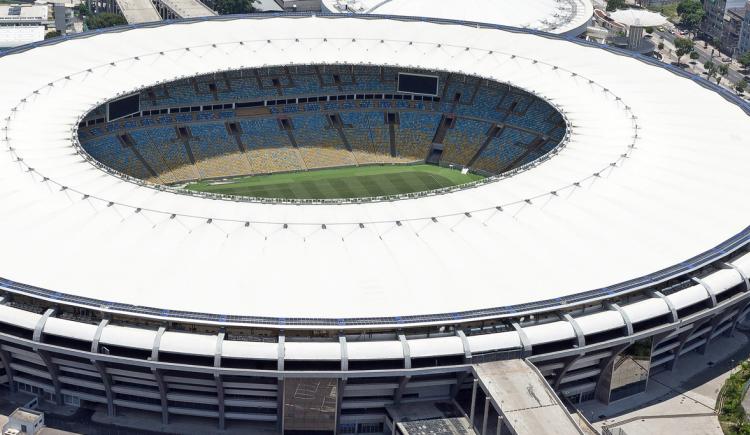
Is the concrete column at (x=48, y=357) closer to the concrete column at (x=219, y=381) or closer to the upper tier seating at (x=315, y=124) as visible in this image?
the concrete column at (x=219, y=381)

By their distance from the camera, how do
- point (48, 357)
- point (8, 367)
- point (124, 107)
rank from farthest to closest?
point (124, 107)
point (8, 367)
point (48, 357)

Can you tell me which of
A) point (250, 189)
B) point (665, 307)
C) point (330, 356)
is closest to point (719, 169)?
point (665, 307)

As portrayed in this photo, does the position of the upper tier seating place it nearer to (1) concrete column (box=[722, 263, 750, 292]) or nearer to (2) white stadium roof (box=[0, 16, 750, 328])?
(2) white stadium roof (box=[0, 16, 750, 328])

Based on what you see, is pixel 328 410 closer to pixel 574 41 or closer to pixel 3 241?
pixel 3 241

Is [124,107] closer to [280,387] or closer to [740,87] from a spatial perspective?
[280,387]

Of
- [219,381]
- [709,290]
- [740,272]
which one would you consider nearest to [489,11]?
[740,272]

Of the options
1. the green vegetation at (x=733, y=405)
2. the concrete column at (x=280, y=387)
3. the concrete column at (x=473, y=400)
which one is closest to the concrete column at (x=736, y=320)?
the green vegetation at (x=733, y=405)
